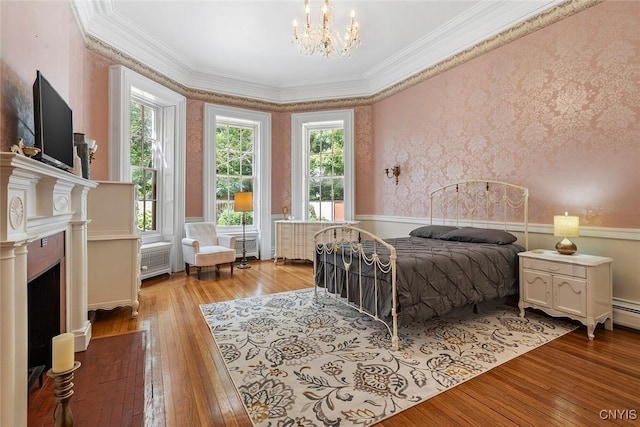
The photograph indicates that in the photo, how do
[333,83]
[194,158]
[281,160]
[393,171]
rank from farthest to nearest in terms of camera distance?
→ [281,160] < [333,83] < [194,158] < [393,171]

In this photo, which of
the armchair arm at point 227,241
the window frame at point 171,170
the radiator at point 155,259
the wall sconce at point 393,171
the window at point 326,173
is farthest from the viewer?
the window at point 326,173

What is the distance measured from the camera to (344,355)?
2344 mm

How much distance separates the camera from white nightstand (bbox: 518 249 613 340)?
2.63 m

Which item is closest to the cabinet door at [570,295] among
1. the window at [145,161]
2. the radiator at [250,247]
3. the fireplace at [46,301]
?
the fireplace at [46,301]

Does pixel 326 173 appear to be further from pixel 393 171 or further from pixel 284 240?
pixel 284 240

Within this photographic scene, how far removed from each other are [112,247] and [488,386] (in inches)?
132

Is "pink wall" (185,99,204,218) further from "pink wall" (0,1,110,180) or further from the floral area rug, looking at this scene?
the floral area rug

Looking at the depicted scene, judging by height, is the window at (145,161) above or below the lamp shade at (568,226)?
above

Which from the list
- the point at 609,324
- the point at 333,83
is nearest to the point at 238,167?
the point at 333,83

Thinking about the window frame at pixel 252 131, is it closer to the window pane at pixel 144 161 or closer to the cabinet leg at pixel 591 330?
the window pane at pixel 144 161

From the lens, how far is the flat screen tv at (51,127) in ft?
5.93

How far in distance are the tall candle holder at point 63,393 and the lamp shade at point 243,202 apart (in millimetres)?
4187

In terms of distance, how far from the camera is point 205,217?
5.54m

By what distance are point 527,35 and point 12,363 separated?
16.1 feet
